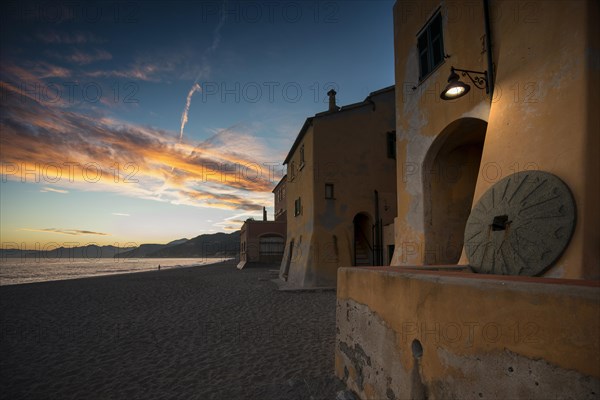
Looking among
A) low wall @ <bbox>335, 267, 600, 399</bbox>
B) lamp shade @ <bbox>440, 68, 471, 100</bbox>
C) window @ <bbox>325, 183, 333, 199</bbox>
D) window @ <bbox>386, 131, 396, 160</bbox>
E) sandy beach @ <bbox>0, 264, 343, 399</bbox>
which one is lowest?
sandy beach @ <bbox>0, 264, 343, 399</bbox>

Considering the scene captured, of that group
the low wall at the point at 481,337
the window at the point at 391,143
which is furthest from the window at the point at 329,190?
the low wall at the point at 481,337

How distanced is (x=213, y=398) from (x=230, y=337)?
310cm

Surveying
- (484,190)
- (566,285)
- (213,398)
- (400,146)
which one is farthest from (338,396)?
(400,146)

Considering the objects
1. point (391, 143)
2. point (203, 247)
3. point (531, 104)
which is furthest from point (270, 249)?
point (203, 247)

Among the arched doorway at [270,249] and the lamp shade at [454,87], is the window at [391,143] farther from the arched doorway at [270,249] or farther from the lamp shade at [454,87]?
the arched doorway at [270,249]

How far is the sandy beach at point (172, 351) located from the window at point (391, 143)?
8686 millimetres

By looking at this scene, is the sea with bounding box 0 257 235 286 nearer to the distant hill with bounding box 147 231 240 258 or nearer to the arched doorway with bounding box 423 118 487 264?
the arched doorway with bounding box 423 118 487 264

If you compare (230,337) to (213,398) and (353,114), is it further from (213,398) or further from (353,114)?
(353,114)

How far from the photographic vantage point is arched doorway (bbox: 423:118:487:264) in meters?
7.80

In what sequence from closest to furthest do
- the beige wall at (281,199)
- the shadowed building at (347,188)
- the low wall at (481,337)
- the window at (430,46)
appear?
the low wall at (481,337)
the window at (430,46)
the shadowed building at (347,188)
the beige wall at (281,199)

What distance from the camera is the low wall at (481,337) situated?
1.69 metres

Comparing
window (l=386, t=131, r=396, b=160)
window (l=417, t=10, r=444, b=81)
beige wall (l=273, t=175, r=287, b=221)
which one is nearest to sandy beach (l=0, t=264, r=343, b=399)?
window (l=417, t=10, r=444, b=81)

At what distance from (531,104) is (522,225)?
1.91 meters

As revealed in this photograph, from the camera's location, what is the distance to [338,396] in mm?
4469
